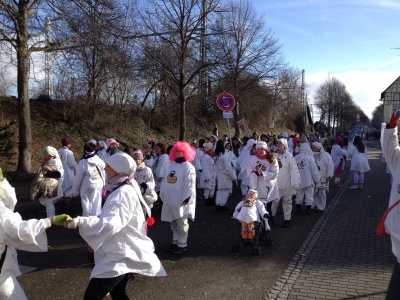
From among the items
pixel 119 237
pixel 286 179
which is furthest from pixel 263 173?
pixel 119 237

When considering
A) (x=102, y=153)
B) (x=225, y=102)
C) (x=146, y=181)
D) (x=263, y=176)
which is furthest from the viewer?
(x=225, y=102)

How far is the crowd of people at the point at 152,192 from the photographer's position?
3557 mm

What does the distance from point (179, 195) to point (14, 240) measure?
3709 mm

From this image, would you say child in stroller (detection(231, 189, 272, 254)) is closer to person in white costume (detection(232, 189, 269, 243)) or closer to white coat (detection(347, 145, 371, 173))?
person in white costume (detection(232, 189, 269, 243))

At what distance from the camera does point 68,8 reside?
1204 cm

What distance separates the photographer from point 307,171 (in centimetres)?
991

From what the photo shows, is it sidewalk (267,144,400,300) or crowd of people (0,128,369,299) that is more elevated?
crowd of people (0,128,369,299)

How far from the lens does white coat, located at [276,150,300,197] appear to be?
8.55m

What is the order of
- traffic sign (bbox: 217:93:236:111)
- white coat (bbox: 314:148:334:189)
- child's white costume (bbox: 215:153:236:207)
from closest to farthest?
child's white costume (bbox: 215:153:236:207), white coat (bbox: 314:148:334:189), traffic sign (bbox: 217:93:236:111)

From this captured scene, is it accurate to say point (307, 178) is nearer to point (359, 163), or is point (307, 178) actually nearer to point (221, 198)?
point (221, 198)

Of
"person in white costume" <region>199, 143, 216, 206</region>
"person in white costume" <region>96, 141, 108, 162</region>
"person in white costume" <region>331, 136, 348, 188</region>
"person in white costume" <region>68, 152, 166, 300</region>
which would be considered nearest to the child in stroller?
"person in white costume" <region>68, 152, 166, 300</region>

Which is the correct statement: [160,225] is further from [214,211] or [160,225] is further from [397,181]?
[397,181]

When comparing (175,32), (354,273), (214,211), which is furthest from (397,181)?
(175,32)

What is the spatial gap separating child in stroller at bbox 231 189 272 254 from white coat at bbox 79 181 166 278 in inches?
119
